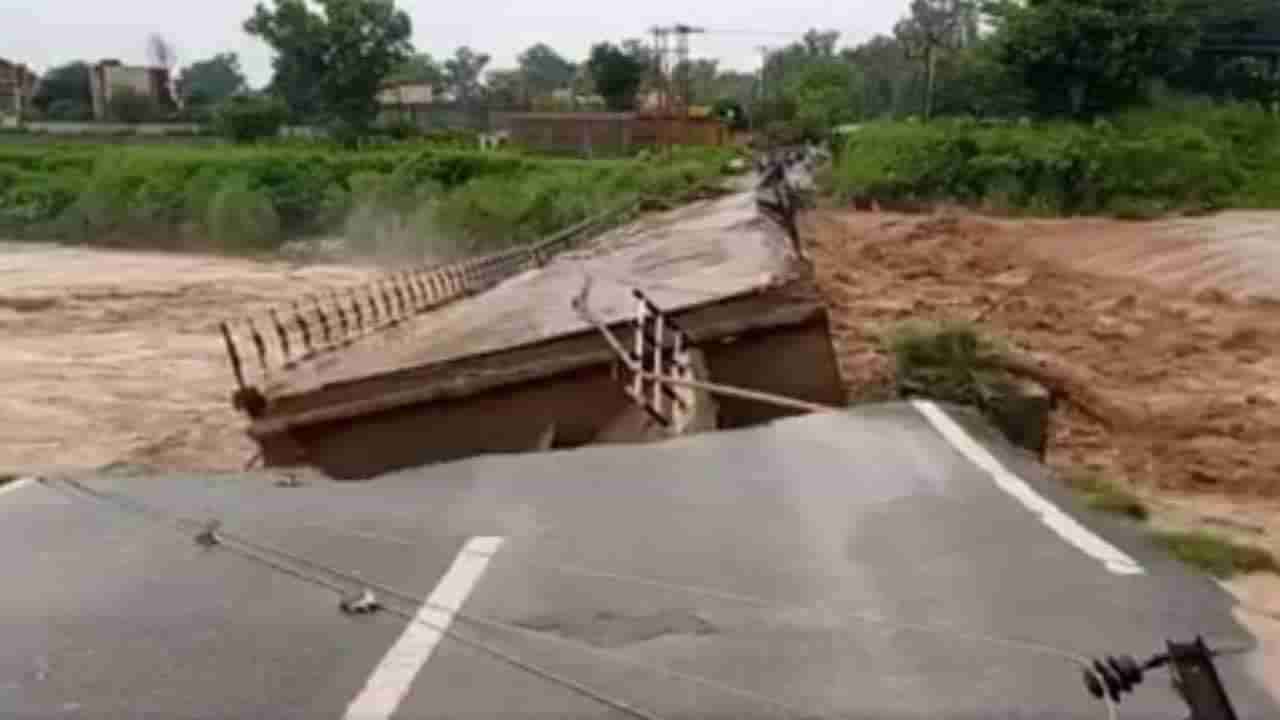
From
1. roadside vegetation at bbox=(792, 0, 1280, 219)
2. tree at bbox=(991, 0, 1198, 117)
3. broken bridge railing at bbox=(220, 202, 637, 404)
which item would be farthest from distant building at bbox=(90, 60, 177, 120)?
broken bridge railing at bbox=(220, 202, 637, 404)

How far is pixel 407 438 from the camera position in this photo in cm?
934

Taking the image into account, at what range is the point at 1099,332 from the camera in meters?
21.0

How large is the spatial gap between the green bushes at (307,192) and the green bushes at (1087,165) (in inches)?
175

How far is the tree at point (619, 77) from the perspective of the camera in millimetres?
63656

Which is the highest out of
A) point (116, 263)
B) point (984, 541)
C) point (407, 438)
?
point (984, 541)

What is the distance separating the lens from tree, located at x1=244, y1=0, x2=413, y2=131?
2367 inches

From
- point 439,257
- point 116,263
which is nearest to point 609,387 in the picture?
point 439,257

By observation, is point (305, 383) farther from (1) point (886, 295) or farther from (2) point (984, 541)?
(1) point (886, 295)

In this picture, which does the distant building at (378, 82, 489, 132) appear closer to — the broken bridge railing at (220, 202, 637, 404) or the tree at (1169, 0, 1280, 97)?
the tree at (1169, 0, 1280, 97)

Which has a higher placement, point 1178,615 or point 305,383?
point 1178,615

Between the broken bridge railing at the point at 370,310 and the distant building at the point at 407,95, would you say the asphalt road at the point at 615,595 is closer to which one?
the broken bridge railing at the point at 370,310

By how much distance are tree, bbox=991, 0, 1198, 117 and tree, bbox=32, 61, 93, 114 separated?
164 ft

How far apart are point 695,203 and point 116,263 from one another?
67.1ft

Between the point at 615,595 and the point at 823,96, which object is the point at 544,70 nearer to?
the point at 823,96
